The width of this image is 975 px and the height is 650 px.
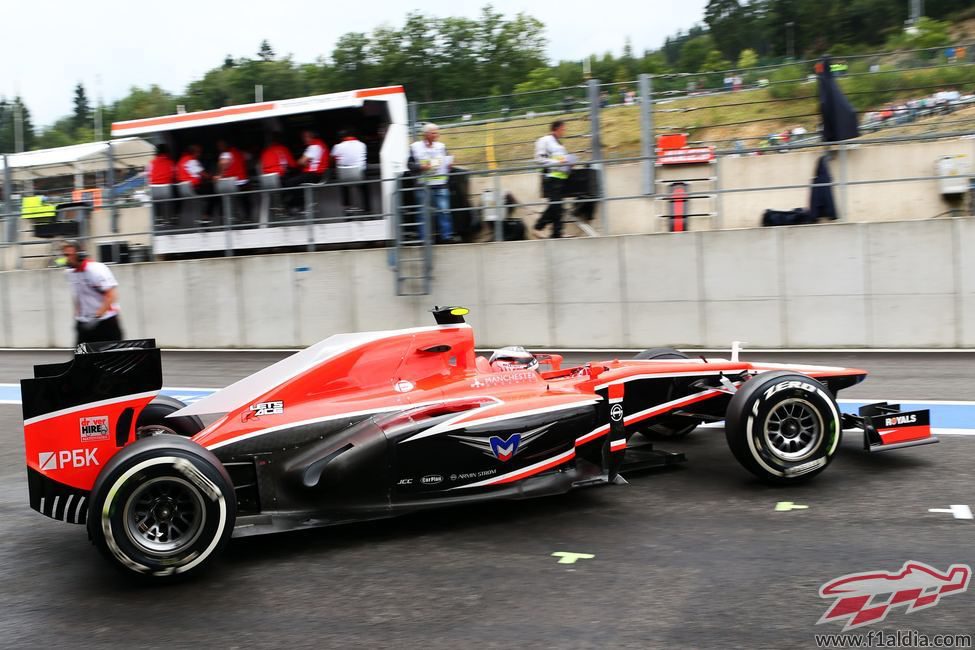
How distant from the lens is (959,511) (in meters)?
5.34

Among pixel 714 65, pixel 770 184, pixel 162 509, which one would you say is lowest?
pixel 162 509

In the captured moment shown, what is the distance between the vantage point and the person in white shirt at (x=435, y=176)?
1432cm

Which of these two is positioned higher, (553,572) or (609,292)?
(609,292)

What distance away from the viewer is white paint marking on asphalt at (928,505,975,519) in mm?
5250

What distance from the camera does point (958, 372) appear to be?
33.1 feet

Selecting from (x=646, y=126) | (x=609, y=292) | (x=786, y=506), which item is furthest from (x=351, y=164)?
(x=786, y=506)

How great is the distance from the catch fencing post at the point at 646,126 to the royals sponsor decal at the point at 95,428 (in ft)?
34.9

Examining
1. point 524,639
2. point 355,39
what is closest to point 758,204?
point 524,639

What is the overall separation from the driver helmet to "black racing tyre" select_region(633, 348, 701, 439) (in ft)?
3.65

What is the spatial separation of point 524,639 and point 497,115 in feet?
47.8

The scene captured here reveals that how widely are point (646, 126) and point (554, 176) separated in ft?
6.71

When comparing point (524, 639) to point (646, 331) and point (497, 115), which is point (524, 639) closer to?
point (646, 331)

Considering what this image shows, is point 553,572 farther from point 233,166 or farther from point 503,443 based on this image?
point 233,166

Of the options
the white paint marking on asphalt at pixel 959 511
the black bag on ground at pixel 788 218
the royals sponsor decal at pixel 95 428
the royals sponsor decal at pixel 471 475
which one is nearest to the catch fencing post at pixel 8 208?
the black bag on ground at pixel 788 218
